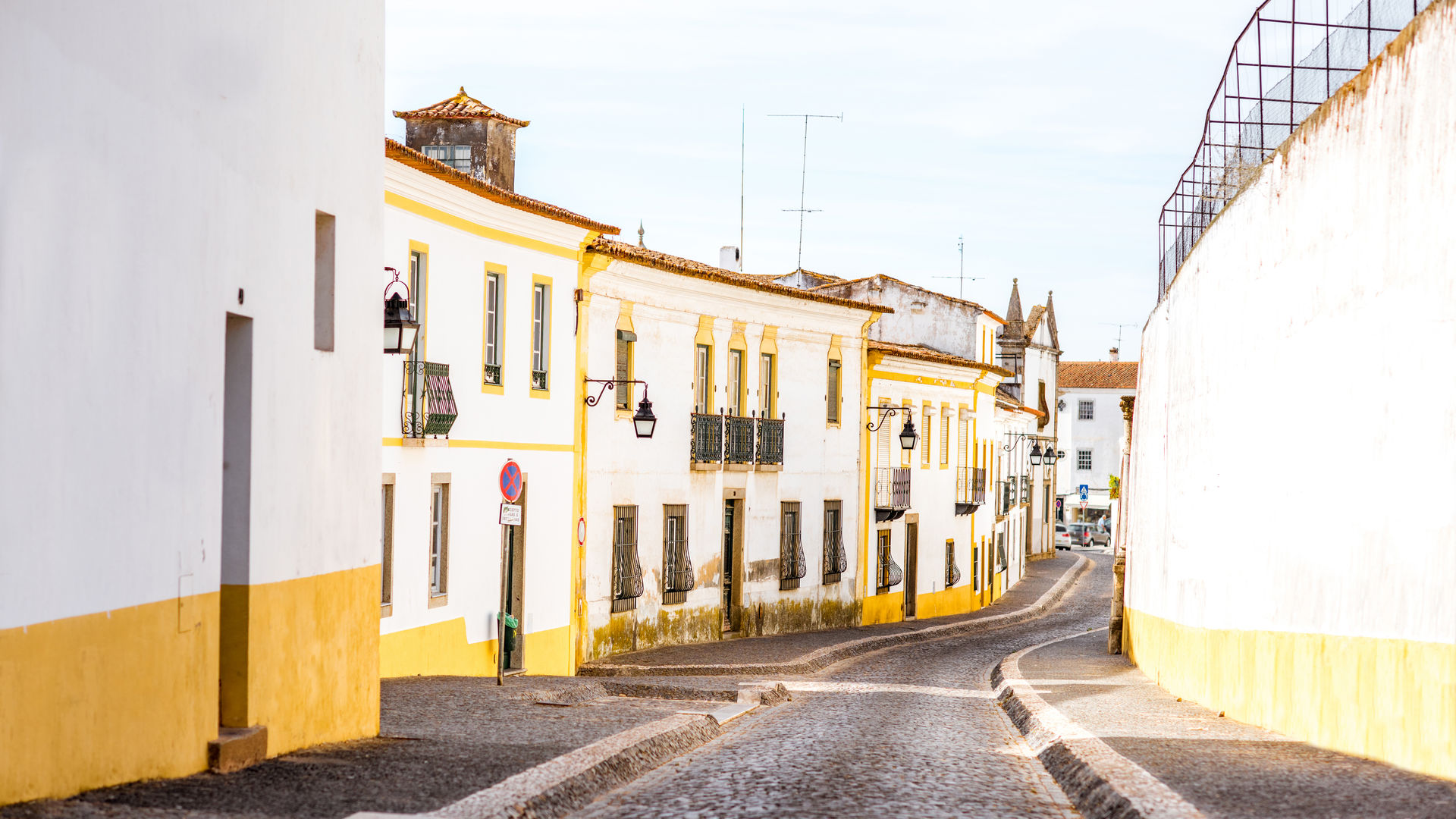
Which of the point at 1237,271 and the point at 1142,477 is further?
the point at 1142,477

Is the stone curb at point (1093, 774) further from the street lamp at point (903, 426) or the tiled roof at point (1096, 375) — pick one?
the tiled roof at point (1096, 375)

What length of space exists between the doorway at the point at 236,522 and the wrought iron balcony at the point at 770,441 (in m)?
20.8

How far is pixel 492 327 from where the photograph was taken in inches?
830

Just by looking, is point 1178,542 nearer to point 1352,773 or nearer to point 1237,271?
point 1237,271

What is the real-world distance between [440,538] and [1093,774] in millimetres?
11420

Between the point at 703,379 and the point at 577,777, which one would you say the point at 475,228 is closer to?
the point at 703,379

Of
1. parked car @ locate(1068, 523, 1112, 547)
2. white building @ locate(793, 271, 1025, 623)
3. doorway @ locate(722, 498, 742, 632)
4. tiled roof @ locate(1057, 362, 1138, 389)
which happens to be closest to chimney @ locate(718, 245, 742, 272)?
white building @ locate(793, 271, 1025, 623)

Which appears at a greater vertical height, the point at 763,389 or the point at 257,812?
the point at 763,389

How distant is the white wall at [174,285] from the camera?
260 inches

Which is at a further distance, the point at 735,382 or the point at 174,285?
the point at 735,382

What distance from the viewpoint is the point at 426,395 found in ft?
61.8

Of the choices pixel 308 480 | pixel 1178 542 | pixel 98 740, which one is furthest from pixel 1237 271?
pixel 98 740

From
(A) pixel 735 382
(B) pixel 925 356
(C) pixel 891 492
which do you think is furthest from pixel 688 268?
(B) pixel 925 356

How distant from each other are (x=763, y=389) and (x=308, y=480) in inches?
809
